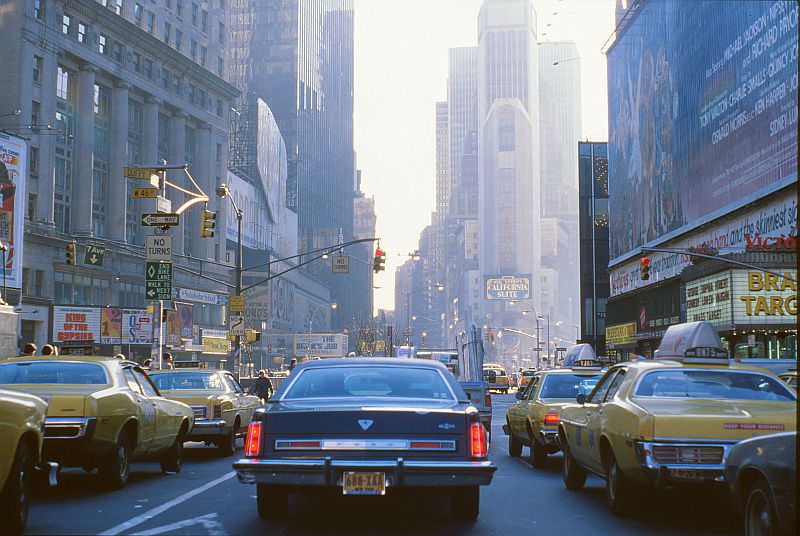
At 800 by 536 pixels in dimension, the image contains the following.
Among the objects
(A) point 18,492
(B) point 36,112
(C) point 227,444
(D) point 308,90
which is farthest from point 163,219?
(D) point 308,90

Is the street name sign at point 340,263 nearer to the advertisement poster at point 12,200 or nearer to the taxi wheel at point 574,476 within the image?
the advertisement poster at point 12,200

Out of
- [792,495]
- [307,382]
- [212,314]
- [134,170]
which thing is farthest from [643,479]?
[212,314]

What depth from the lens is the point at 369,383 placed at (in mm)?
9867

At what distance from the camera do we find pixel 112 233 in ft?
250

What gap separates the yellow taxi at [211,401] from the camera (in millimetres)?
17625

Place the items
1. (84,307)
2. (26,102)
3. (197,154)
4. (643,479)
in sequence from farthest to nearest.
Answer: (197,154), (84,307), (26,102), (643,479)

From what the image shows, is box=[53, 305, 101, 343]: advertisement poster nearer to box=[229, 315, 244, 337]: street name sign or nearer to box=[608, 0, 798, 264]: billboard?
box=[229, 315, 244, 337]: street name sign

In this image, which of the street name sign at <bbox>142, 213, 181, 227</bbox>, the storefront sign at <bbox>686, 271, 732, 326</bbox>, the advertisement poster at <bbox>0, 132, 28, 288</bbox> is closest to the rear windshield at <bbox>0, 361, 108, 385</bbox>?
the street name sign at <bbox>142, 213, 181, 227</bbox>

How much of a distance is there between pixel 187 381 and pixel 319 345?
225 feet

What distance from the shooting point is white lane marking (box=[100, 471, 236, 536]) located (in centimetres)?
904

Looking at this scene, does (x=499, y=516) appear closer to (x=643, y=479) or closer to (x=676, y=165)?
(x=643, y=479)

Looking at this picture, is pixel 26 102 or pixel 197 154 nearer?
pixel 26 102

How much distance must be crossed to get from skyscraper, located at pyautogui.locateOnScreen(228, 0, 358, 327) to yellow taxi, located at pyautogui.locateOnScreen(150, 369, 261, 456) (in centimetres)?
10812

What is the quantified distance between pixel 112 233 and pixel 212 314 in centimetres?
1726
